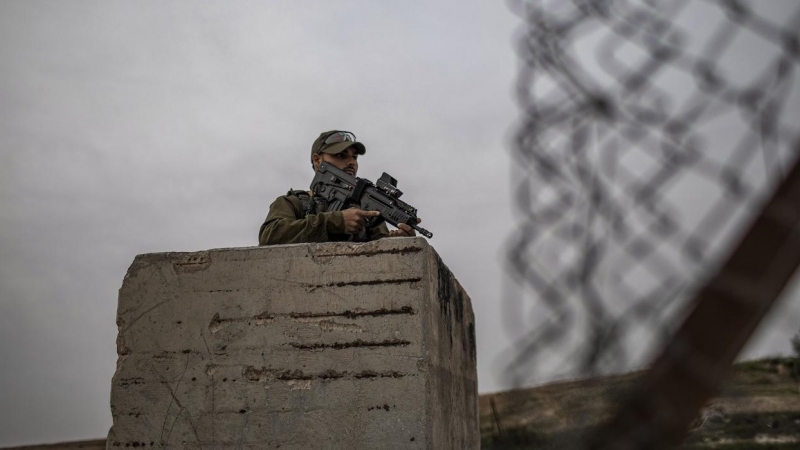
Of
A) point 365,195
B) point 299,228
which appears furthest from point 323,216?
point 365,195

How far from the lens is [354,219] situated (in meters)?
3.40

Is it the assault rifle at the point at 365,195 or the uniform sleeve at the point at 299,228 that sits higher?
the assault rifle at the point at 365,195

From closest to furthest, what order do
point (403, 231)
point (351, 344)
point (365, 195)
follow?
1. point (351, 344)
2. point (403, 231)
3. point (365, 195)

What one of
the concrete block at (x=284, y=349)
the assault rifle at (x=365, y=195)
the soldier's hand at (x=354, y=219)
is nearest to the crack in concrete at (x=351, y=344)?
the concrete block at (x=284, y=349)

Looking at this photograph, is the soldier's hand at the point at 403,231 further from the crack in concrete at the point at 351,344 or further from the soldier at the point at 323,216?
the crack in concrete at the point at 351,344

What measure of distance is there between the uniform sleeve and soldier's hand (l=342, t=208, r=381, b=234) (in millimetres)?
25

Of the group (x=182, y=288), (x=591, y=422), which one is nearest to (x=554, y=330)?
(x=591, y=422)

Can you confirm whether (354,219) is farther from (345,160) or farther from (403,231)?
(345,160)

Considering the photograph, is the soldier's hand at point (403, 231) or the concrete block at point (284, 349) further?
the soldier's hand at point (403, 231)

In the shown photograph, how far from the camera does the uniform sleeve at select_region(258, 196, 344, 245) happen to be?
10.8 ft

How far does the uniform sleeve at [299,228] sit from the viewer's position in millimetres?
3293

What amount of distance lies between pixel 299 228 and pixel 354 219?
274mm

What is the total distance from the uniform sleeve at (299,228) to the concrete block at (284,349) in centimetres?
35

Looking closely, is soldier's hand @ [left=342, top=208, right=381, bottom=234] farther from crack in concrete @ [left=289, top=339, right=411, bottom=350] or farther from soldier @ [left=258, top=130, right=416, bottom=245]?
crack in concrete @ [left=289, top=339, right=411, bottom=350]
